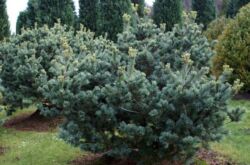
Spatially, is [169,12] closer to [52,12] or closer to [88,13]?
[88,13]

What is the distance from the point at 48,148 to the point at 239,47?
6.84m

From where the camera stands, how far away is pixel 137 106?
247 inches

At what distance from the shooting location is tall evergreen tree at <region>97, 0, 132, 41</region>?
1923cm

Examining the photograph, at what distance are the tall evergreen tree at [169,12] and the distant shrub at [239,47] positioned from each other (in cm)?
770

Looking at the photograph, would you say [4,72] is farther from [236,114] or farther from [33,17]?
[33,17]

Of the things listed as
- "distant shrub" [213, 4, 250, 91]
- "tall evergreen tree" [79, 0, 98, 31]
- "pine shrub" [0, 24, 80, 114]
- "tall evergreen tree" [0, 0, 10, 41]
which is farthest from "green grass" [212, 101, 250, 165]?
"tall evergreen tree" [79, 0, 98, 31]

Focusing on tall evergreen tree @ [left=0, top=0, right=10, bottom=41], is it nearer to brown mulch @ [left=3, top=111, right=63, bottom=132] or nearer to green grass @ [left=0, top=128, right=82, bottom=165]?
brown mulch @ [left=3, top=111, right=63, bottom=132]

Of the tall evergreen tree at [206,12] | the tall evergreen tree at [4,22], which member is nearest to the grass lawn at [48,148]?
the tall evergreen tree at [4,22]

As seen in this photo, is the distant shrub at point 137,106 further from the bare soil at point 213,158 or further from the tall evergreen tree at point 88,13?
the tall evergreen tree at point 88,13

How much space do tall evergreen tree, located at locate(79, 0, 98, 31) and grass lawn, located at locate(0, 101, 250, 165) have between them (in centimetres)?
1009

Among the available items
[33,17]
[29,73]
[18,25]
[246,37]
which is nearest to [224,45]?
[246,37]

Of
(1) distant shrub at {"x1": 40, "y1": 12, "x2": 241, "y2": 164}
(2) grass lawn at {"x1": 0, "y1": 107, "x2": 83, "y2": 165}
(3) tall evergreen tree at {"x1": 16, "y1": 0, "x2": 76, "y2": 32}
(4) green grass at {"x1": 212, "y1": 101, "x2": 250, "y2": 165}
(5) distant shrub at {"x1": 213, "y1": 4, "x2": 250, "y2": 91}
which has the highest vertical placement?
(3) tall evergreen tree at {"x1": 16, "y1": 0, "x2": 76, "y2": 32}

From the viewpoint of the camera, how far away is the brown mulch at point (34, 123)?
10.7 m

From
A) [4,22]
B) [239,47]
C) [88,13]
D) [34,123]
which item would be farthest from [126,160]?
[88,13]
